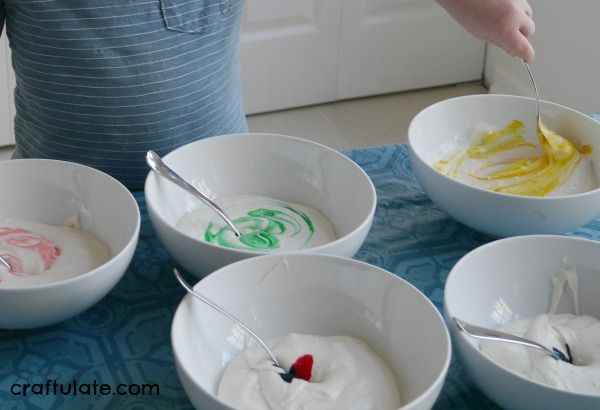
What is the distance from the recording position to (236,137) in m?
1.18

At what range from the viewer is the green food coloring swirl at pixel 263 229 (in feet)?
3.41

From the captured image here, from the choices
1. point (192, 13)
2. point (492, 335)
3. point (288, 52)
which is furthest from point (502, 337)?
point (288, 52)

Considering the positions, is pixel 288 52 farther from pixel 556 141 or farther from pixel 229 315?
pixel 229 315

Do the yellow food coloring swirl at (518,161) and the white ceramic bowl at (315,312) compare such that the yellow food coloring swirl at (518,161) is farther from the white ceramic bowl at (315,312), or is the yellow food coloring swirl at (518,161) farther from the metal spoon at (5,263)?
the metal spoon at (5,263)

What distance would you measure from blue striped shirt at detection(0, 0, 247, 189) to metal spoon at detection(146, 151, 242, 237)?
19 cm

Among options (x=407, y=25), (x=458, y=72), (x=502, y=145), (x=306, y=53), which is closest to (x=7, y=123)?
(x=306, y=53)

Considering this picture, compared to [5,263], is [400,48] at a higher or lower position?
lower

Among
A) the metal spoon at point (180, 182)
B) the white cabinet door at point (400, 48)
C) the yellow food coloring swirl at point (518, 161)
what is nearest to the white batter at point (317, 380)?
→ the metal spoon at point (180, 182)

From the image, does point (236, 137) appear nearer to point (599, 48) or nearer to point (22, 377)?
point (22, 377)

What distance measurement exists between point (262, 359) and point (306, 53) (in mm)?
2117

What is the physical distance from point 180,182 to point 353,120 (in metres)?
1.90

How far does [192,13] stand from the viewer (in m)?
1.24

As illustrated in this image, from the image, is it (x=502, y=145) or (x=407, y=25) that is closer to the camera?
(x=502, y=145)

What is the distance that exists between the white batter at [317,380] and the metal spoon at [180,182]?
218 millimetres
